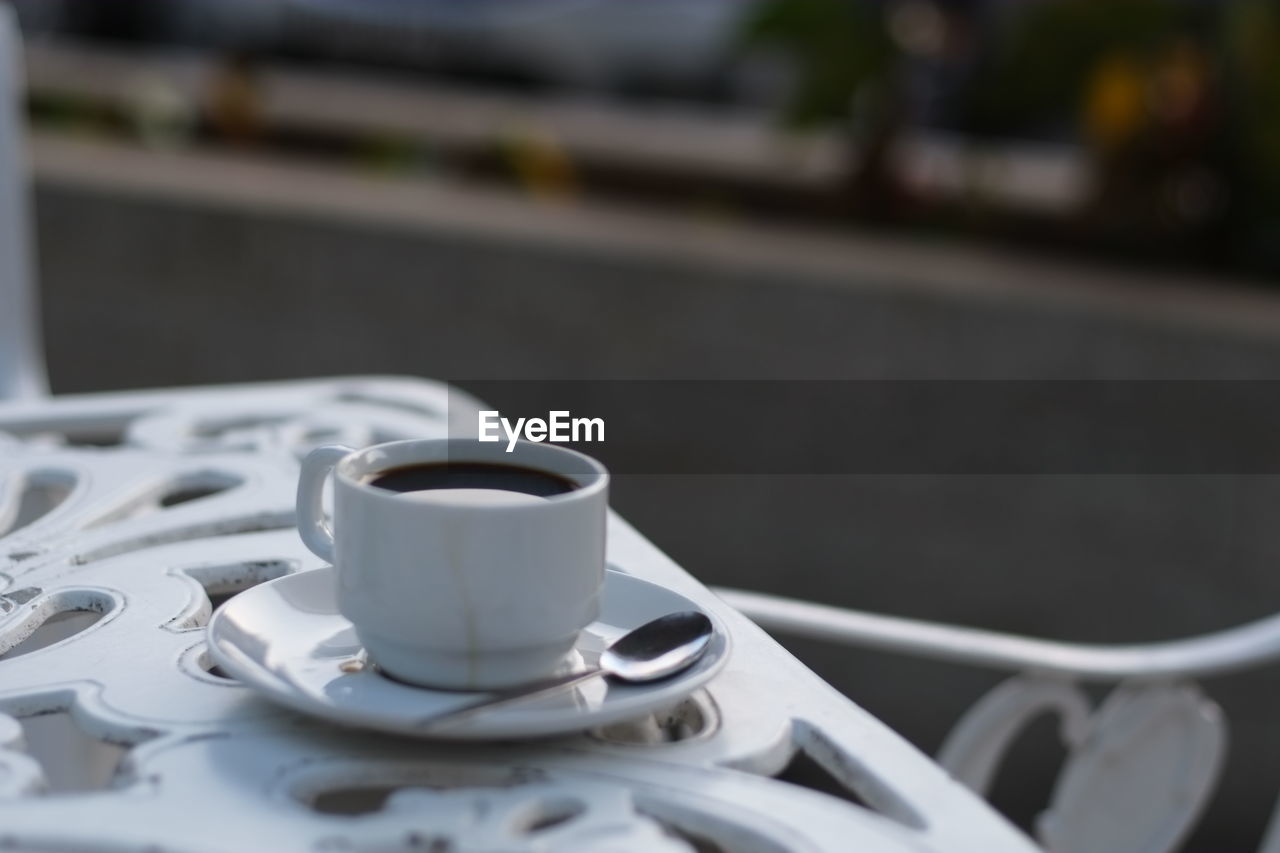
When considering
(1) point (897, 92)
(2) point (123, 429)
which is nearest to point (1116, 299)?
(1) point (897, 92)

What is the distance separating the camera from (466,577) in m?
0.61

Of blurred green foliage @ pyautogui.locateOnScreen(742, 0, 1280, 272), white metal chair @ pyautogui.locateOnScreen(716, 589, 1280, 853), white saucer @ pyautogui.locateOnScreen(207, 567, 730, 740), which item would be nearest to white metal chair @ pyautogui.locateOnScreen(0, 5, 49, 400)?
white metal chair @ pyautogui.locateOnScreen(716, 589, 1280, 853)

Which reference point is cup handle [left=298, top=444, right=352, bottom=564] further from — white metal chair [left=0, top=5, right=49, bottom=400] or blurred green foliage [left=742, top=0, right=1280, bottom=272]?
blurred green foliage [left=742, top=0, right=1280, bottom=272]

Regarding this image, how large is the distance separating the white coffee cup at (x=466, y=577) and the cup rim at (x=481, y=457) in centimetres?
2

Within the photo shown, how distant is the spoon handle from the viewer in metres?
0.58

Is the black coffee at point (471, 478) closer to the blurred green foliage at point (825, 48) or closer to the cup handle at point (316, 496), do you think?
the cup handle at point (316, 496)

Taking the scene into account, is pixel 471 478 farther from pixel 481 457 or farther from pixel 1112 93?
pixel 1112 93

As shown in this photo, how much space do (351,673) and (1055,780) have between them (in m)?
1.81

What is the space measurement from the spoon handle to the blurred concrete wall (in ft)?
5.72

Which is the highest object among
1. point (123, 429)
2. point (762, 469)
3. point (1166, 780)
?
point (123, 429)

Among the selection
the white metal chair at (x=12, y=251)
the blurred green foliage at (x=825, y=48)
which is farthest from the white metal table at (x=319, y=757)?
the blurred green foliage at (x=825, y=48)

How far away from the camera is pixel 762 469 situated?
95.7 inches

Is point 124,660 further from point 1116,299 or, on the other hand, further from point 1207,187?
point 1207,187

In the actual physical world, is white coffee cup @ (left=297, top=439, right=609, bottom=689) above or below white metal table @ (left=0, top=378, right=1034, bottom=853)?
above
